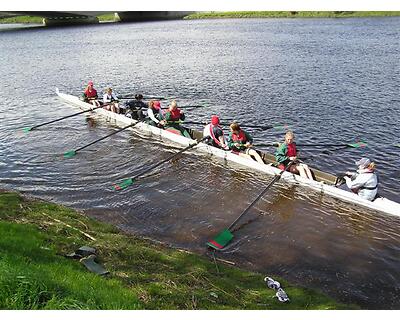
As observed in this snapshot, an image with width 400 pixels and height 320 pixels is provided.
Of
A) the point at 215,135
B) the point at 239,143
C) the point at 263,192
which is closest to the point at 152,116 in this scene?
the point at 215,135

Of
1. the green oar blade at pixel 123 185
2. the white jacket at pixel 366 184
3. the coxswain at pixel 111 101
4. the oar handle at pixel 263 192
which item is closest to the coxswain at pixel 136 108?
the coxswain at pixel 111 101

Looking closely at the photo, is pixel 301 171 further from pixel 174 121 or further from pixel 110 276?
pixel 110 276

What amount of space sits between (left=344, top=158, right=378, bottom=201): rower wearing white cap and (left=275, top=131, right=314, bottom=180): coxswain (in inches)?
75.7

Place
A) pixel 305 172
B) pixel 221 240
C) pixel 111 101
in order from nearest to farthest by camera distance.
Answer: pixel 221 240, pixel 305 172, pixel 111 101

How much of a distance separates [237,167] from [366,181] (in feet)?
18.5

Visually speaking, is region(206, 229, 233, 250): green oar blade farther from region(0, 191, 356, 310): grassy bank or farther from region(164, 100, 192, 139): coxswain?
region(164, 100, 192, 139): coxswain

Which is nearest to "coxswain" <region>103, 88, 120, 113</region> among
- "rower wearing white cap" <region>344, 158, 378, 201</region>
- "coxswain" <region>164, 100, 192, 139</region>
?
"coxswain" <region>164, 100, 192, 139</region>

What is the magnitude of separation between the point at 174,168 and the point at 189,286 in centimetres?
973

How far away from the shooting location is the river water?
11.2 metres

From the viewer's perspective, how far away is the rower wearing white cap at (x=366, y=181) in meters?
13.2

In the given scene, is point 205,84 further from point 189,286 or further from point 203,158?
point 189,286

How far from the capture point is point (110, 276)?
322 inches

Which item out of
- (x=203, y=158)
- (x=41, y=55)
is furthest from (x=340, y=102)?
(x=41, y=55)

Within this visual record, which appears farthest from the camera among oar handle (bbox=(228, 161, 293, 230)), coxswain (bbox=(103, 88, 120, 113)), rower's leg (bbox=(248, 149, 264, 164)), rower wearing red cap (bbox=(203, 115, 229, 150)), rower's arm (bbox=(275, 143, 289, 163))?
coxswain (bbox=(103, 88, 120, 113))
